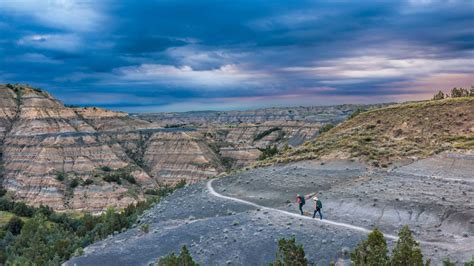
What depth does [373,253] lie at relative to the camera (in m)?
18.2

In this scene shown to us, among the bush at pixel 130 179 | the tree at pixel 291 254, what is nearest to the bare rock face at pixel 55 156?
the bush at pixel 130 179

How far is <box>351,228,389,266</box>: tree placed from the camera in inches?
706

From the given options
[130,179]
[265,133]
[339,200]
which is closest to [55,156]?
[130,179]

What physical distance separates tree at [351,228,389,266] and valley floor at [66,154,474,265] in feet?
12.3

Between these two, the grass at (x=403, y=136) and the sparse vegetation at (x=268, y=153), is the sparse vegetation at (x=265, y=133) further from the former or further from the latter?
the grass at (x=403, y=136)

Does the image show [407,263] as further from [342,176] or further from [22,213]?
[22,213]

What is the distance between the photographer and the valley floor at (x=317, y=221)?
81.9 feet

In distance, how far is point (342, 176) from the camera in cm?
3850

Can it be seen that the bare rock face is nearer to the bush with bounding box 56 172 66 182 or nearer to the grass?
the bush with bounding box 56 172 66 182

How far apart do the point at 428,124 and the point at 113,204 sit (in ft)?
220

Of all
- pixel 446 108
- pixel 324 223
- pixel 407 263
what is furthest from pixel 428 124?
pixel 407 263

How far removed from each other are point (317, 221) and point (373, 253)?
33.8 ft

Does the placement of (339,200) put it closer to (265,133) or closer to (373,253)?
(373,253)

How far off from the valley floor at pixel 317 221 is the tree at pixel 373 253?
374 centimetres
